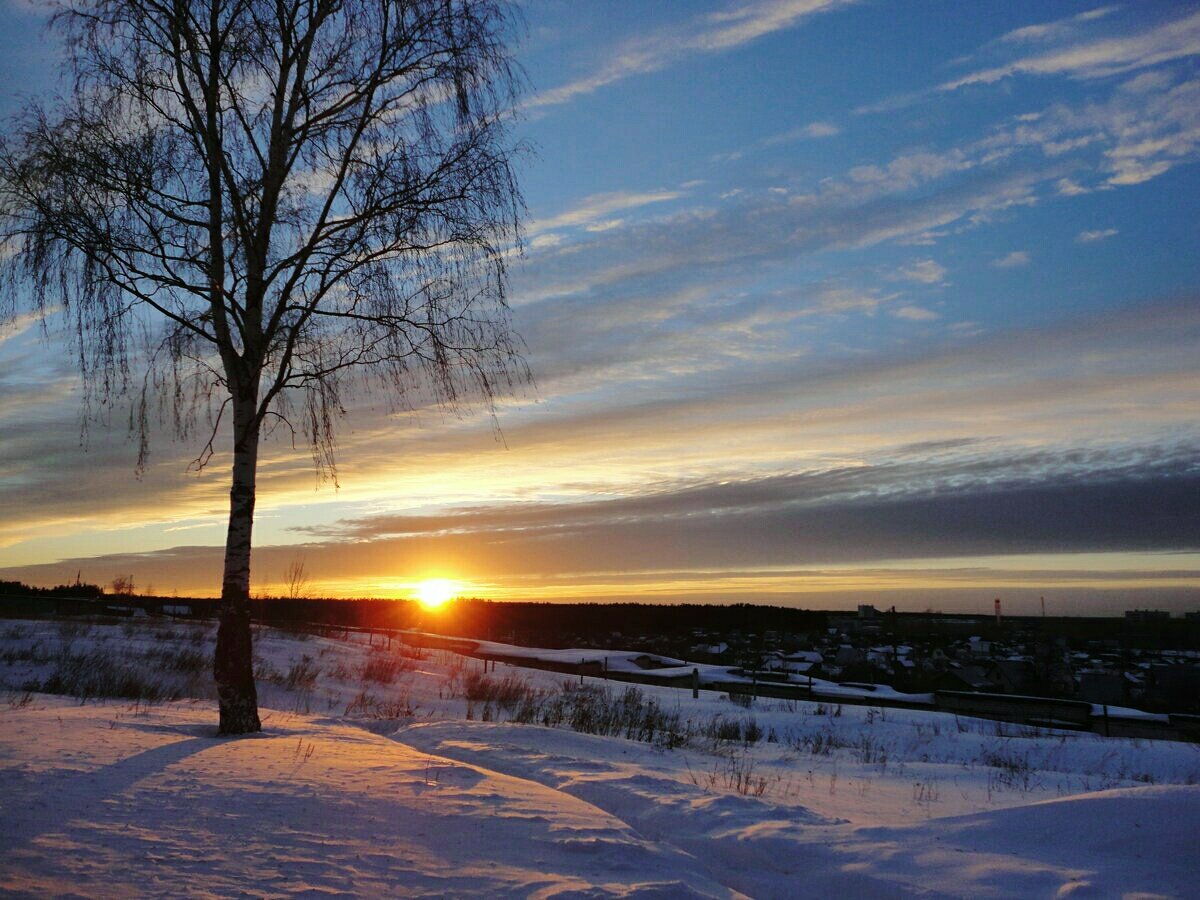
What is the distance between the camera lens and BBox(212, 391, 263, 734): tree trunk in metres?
9.59

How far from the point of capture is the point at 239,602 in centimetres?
974

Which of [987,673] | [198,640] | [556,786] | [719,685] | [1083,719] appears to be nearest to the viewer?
[556,786]

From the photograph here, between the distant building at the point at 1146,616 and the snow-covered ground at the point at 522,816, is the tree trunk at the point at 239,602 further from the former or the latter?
the distant building at the point at 1146,616

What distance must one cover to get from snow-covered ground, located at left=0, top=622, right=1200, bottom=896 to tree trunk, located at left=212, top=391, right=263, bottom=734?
424 mm

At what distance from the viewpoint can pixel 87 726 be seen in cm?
862

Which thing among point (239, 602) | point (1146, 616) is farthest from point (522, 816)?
point (1146, 616)

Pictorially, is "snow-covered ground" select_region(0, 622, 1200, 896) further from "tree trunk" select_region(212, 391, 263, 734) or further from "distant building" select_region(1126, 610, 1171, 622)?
"distant building" select_region(1126, 610, 1171, 622)

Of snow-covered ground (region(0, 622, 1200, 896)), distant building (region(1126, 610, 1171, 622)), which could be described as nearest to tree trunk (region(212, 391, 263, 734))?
snow-covered ground (region(0, 622, 1200, 896))

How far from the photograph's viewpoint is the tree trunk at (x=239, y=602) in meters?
9.59

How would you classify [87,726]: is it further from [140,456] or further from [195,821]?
[195,821]

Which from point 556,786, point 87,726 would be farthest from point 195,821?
point 87,726

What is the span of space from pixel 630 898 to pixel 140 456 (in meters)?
8.13

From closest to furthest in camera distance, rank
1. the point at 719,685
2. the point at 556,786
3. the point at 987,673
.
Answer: the point at 556,786 < the point at 719,685 < the point at 987,673

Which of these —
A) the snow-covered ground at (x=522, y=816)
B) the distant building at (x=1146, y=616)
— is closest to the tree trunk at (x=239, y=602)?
the snow-covered ground at (x=522, y=816)
